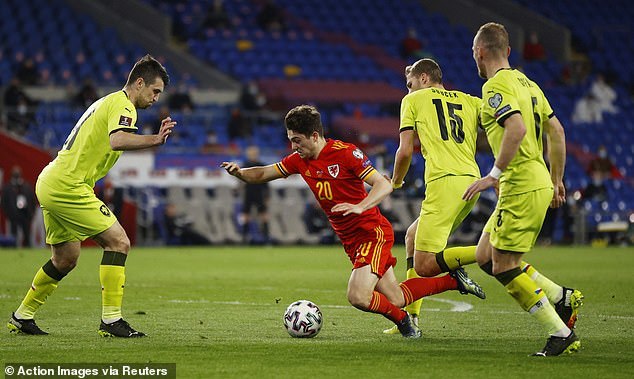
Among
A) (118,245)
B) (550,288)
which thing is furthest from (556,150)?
(118,245)

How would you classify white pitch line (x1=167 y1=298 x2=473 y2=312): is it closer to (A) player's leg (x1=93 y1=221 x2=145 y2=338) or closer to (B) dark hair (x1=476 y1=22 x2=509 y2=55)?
(A) player's leg (x1=93 y1=221 x2=145 y2=338)

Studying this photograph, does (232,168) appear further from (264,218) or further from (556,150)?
(264,218)

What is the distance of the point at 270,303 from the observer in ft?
39.0

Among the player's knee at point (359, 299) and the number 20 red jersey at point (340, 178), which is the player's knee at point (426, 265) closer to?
the number 20 red jersey at point (340, 178)

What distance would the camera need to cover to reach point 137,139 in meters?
8.43

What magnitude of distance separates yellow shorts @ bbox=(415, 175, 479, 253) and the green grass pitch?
75 centimetres

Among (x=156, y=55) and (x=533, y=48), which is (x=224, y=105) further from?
(x=533, y=48)

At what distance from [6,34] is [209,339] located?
73.6 feet

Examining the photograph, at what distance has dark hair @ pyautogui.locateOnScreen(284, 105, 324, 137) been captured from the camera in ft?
27.5

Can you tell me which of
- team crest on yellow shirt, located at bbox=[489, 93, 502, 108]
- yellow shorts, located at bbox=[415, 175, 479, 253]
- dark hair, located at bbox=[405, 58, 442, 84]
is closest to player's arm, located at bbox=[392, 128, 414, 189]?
yellow shorts, located at bbox=[415, 175, 479, 253]

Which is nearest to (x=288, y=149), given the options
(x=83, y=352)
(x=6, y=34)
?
(x=6, y=34)

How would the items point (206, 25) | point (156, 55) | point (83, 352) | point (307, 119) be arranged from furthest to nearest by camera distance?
point (206, 25)
point (156, 55)
point (307, 119)
point (83, 352)

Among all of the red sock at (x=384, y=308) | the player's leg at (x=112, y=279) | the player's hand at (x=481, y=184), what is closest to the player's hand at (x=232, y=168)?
the player's leg at (x=112, y=279)

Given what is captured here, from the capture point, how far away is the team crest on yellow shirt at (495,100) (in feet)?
24.9
